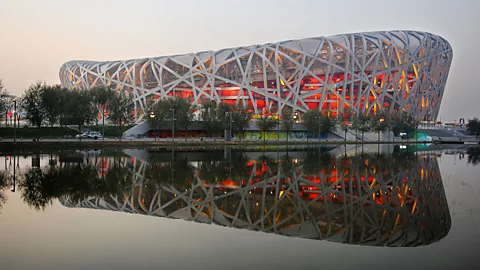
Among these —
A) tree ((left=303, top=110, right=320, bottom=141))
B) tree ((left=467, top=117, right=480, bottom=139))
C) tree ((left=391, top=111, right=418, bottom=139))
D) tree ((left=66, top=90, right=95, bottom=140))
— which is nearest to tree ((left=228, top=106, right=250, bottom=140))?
tree ((left=303, top=110, right=320, bottom=141))

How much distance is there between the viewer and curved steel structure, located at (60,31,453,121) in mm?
98188

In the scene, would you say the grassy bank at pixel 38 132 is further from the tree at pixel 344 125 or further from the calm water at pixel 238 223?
the tree at pixel 344 125

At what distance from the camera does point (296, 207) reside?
14016 millimetres

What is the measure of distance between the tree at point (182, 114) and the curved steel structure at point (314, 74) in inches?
893

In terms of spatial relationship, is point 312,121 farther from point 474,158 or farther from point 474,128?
point 474,158

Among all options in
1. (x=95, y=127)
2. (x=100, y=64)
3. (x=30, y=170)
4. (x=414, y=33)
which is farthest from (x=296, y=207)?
(x=100, y=64)

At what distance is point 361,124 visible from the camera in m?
91.7

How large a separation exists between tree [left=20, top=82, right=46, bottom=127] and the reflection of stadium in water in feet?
160

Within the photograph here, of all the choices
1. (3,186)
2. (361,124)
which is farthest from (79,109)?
(361,124)

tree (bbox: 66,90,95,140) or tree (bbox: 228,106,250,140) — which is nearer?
tree (bbox: 66,90,95,140)

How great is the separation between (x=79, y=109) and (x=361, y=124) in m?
52.1

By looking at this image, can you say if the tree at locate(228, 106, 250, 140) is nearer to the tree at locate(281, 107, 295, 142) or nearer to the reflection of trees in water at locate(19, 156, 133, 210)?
the tree at locate(281, 107, 295, 142)

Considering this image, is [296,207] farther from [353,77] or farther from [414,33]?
[414,33]

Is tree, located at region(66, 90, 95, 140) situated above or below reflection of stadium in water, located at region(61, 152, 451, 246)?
above
